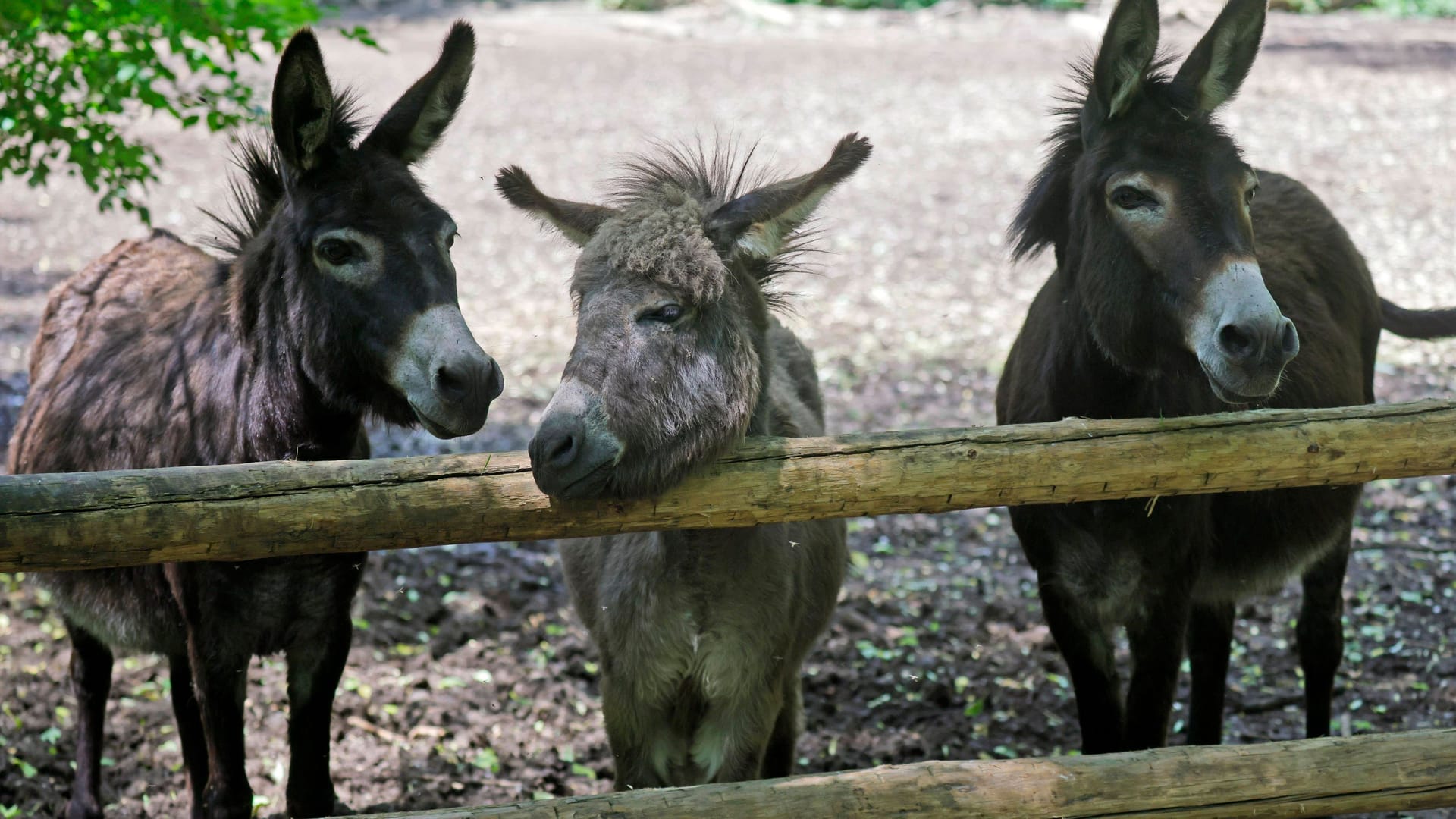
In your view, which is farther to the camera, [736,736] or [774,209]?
[736,736]

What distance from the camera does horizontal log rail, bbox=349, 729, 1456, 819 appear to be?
9.41ft

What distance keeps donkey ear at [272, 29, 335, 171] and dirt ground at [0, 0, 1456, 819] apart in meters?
0.88

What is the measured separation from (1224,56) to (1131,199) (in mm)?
603

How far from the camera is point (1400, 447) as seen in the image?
10.2 ft

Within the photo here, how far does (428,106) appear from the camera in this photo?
154 inches

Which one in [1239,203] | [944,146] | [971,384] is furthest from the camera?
[944,146]

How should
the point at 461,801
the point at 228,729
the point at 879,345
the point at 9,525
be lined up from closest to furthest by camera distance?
1. the point at 9,525
2. the point at 228,729
3. the point at 461,801
4. the point at 879,345

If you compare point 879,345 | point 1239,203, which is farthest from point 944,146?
point 1239,203

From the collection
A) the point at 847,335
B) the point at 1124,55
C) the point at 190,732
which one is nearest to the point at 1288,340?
the point at 1124,55

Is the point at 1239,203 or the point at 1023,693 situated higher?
the point at 1239,203

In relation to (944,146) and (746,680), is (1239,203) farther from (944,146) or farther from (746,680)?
(944,146)

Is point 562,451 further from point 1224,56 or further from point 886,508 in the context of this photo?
point 1224,56

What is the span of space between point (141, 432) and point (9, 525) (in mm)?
1298

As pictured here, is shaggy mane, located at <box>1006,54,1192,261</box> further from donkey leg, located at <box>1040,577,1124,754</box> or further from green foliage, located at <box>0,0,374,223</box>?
green foliage, located at <box>0,0,374,223</box>
